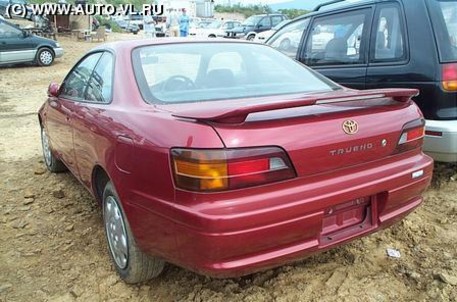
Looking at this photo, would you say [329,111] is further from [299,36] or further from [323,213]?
[299,36]

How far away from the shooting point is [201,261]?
209cm

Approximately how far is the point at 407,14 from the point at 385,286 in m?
2.37

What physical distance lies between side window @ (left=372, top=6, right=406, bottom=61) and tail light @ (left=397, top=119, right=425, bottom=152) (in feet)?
4.82

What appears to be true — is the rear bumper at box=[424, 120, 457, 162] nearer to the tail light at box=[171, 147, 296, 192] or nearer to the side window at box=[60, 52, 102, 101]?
the tail light at box=[171, 147, 296, 192]

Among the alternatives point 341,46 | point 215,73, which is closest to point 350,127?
point 215,73

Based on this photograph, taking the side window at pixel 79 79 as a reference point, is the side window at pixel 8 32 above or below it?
above

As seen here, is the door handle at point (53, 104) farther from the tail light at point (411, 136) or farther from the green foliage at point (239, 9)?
the green foliage at point (239, 9)

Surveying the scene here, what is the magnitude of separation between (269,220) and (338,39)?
10.3 feet

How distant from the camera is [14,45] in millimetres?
14312

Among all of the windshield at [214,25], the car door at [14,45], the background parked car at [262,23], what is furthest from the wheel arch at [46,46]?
the windshield at [214,25]

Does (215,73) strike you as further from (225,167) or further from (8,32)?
(8,32)

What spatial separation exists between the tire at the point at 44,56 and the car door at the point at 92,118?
12978 mm

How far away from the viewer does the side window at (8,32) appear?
14094 mm

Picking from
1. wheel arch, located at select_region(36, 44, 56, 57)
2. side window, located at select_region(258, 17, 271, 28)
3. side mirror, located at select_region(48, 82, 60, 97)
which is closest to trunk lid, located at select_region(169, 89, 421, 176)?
side mirror, located at select_region(48, 82, 60, 97)
